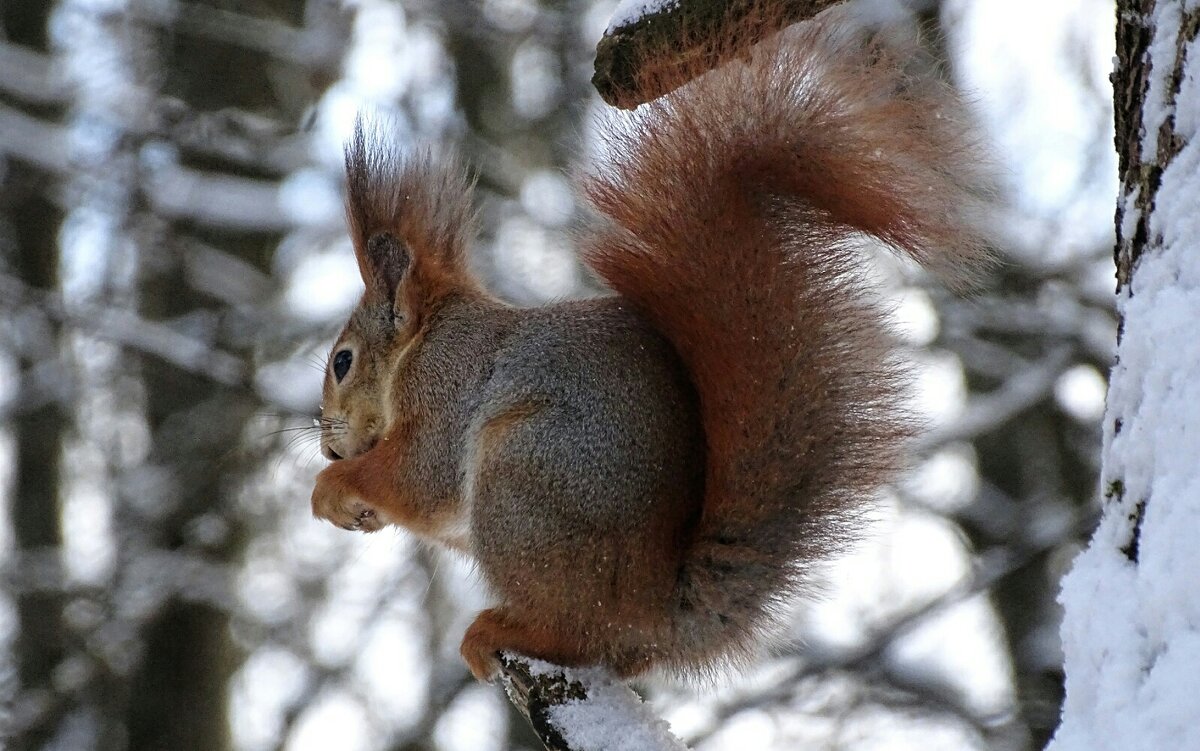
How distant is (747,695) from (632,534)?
184 cm

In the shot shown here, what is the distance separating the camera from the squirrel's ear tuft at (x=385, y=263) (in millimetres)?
2285

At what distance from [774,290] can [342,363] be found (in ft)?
3.06

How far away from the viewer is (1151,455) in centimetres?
82

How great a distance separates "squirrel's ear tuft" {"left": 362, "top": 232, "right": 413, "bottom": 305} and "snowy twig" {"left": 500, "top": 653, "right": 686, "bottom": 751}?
820 mm

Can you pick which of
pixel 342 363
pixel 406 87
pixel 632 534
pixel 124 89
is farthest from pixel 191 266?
pixel 632 534

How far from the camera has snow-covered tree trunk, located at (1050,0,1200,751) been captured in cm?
71

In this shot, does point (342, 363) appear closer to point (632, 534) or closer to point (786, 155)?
point (632, 534)

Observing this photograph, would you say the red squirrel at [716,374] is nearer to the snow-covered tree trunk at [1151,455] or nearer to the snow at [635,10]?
the snow at [635,10]

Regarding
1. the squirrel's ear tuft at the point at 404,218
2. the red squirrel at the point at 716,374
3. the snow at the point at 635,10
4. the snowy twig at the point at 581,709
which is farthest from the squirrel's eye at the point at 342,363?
the snow at the point at 635,10

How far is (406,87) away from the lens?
421 cm

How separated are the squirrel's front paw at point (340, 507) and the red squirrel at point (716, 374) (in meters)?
0.17

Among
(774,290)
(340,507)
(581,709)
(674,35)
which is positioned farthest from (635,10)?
(340,507)

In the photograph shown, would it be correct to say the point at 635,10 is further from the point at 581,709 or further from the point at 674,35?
the point at 581,709

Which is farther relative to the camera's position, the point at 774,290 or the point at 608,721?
the point at 774,290
